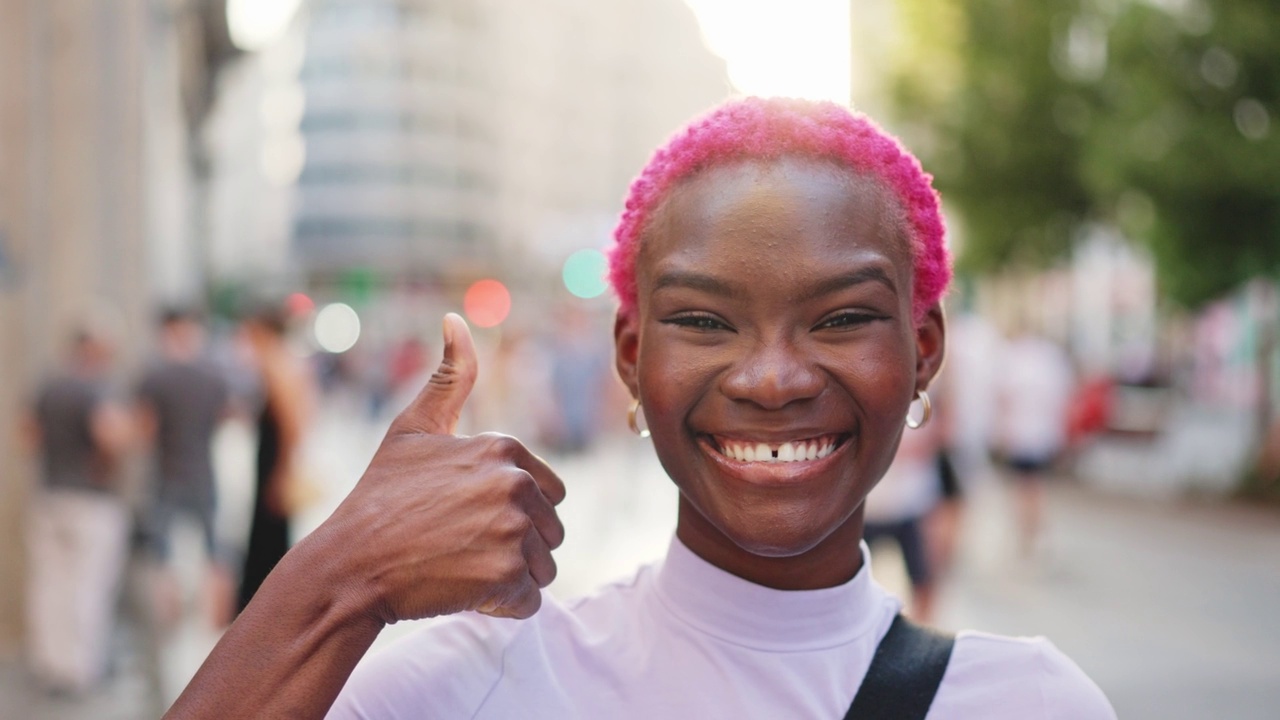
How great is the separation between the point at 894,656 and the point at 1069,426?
13836mm

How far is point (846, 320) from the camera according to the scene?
1.53 metres

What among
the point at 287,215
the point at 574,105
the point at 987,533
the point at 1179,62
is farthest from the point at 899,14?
the point at 574,105

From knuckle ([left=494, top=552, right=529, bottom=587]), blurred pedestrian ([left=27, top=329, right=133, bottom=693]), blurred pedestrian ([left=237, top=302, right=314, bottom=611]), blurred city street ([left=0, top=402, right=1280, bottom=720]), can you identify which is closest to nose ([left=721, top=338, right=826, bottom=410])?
knuckle ([left=494, top=552, right=529, bottom=587])

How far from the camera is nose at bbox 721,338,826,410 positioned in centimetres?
148

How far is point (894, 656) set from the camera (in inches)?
63.6

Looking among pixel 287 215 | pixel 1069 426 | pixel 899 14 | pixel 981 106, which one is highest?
pixel 899 14

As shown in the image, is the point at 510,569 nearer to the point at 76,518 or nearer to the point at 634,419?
the point at 634,419

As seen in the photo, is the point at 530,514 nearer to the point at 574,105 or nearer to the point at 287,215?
the point at 287,215

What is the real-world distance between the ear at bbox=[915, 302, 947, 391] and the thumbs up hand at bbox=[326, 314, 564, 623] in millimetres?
615

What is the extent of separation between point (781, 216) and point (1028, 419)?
8.59 meters

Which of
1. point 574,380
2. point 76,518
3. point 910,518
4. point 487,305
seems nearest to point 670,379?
point 910,518

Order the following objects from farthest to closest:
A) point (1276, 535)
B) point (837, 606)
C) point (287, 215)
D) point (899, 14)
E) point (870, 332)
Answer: point (287, 215) < point (899, 14) < point (1276, 535) < point (837, 606) < point (870, 332)

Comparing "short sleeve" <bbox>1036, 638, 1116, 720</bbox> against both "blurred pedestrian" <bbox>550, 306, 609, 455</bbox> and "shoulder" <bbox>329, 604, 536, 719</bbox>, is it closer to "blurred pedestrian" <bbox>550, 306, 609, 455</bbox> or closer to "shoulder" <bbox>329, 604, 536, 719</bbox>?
"shoulder" <bbox>329, 604, 536, 719</bbox>

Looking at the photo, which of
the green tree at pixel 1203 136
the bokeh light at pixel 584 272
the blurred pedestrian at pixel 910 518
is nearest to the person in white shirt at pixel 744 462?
the blurred pedestrian at pixel 910 518
